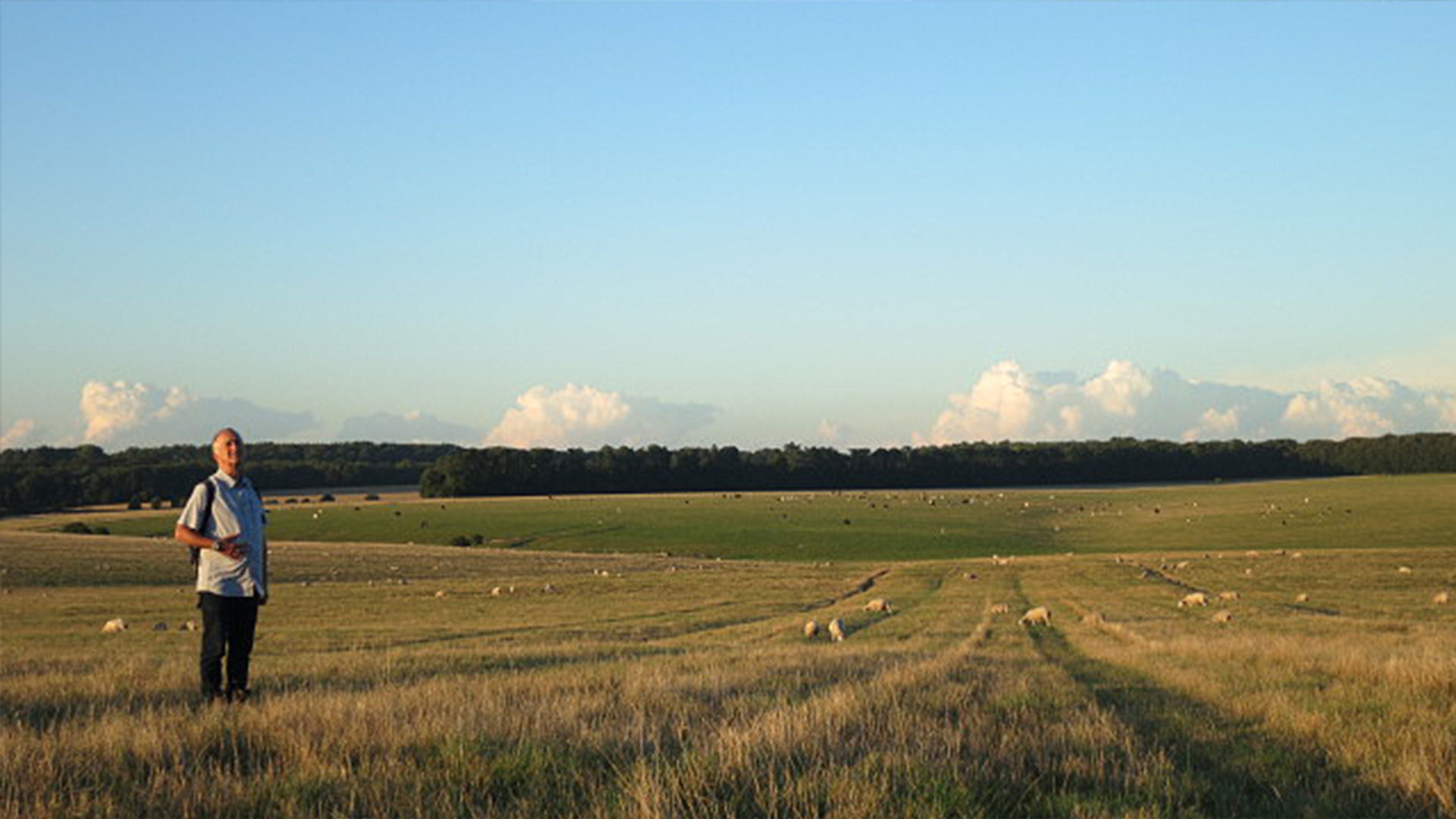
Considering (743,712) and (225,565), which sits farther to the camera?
(225,565)

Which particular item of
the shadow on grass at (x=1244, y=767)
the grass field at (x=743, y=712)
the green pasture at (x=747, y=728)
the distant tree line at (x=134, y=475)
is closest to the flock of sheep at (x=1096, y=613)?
the grass field at (x=743, y=712)

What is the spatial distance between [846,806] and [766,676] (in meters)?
7.83

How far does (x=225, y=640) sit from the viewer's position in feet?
38.4

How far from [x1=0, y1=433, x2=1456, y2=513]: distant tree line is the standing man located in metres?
151

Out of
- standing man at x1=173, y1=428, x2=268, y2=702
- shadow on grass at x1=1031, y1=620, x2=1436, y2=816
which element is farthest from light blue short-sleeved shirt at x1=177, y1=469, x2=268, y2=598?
shadow on grass at x1=1031, y1=620, x2=1436, y2=816

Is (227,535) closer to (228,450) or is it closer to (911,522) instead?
(228,450)

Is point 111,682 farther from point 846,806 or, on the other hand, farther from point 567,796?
point 846,806

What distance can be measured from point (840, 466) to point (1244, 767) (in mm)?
168936

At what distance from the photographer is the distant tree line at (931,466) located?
16788 cm

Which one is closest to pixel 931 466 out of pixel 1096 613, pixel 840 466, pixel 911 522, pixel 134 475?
pixel 840 466

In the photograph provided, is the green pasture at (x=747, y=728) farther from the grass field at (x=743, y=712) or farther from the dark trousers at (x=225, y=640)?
the dark trousers at (x=225, y=640)

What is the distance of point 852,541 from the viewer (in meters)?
102

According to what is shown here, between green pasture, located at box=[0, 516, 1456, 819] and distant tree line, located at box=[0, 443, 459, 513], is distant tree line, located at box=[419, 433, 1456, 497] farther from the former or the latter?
green pasture, located at box=[0, 516, 1456, 819]

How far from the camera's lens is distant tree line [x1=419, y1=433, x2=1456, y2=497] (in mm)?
167875
